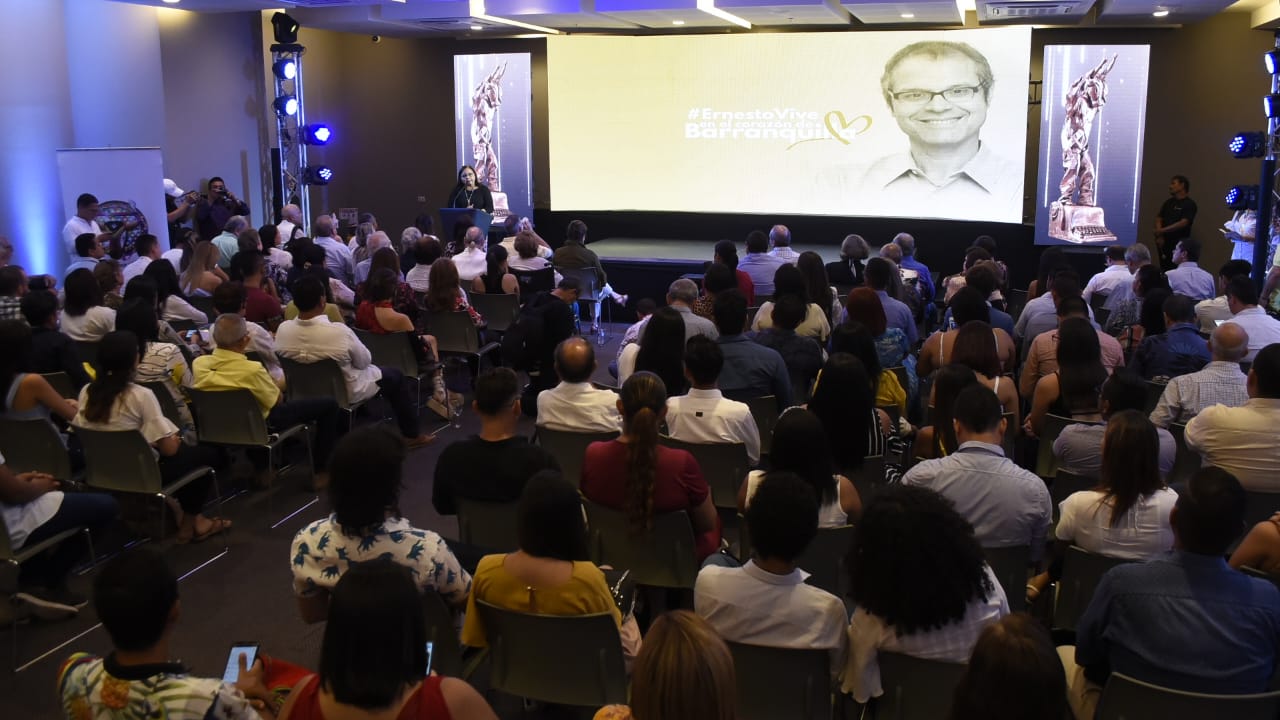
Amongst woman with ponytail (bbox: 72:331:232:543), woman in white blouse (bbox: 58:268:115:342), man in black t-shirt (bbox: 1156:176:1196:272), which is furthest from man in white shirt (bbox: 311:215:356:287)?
man in black t-shirt (bbox: 1156:176:1196:272)

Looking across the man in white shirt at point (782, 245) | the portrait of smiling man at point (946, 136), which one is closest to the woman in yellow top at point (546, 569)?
the man in white shirt at point (782, 245)

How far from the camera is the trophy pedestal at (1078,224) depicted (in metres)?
12.7

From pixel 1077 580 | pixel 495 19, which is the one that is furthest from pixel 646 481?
pixel 495 19

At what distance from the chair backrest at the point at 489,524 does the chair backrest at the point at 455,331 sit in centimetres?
403

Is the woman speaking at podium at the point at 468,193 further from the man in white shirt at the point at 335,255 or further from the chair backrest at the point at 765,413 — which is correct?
the chair backrest at the point at 765,413

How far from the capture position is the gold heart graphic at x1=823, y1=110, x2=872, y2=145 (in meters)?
13.4

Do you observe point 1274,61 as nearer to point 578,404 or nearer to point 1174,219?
point 1174,219

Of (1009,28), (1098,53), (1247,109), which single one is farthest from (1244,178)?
(1009,28)

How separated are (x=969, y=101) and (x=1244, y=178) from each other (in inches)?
136

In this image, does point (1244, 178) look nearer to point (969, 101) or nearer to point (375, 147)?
point (969, 101)

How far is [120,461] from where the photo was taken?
5055mm

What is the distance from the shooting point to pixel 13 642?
4320 millimetres

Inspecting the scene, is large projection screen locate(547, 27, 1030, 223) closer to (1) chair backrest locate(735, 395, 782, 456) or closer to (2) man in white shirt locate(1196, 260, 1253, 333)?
(2) man in white shirt locate(1196, 260, 1253, 333)

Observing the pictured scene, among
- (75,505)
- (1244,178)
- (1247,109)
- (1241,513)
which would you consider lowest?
(75,505)
